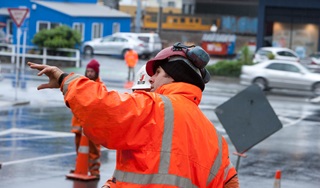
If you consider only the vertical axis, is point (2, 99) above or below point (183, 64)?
below

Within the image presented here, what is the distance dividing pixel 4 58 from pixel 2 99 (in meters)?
19.0

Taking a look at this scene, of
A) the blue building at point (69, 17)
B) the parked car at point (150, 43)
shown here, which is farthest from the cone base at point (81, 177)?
the parked car at point (150, 43)

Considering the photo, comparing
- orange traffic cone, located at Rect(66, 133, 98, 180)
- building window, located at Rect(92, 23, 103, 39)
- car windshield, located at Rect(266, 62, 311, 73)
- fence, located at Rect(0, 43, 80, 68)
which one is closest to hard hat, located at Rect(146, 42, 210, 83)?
orange traffic cone, located at Rect(66, 133, 98, 180)

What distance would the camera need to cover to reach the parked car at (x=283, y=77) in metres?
34.0

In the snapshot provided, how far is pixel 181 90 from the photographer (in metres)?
4.21

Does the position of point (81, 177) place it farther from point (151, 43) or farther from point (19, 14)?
point (151, 43)

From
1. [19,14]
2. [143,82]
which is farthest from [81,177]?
[19,14]

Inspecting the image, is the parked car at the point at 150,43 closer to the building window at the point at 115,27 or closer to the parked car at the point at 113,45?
the parked car at the point at 113,45

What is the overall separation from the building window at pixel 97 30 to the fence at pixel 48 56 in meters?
12.0

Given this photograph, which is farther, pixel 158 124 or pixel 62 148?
pixel 62 148

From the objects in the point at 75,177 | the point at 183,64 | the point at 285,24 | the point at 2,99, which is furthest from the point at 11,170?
the point at 285,24

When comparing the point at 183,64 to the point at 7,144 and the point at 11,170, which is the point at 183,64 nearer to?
the point at 11,170

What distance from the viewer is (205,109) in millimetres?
24469

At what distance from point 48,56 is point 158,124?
1513 inches
